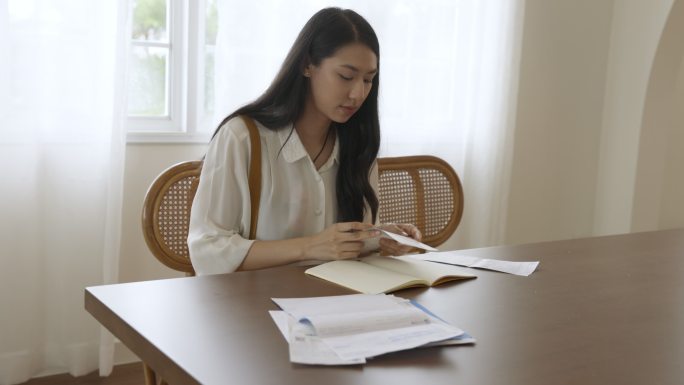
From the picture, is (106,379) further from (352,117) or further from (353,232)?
(353,232)

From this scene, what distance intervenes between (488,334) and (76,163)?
192cm

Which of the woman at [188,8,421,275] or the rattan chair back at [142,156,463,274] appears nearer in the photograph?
the woman at [188,8,421,275]

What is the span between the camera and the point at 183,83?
2.95 metres

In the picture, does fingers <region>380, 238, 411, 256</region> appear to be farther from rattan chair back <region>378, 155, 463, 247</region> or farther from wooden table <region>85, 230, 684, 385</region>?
rattan chair back <region>378, 155, 463, 247</region>

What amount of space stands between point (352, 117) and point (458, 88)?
159cm

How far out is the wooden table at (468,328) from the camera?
38.9 inches

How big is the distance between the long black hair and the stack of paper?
0.74m

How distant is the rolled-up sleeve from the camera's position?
171cm

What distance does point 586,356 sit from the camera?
1088 millimetres

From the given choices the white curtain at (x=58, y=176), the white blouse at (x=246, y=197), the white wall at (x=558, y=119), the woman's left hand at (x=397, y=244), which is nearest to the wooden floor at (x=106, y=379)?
the white curtain at (x=58, y=176)

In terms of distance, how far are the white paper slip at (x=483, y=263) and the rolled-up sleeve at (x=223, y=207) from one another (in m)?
0.40

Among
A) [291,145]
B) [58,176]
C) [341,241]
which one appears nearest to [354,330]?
[341,241]

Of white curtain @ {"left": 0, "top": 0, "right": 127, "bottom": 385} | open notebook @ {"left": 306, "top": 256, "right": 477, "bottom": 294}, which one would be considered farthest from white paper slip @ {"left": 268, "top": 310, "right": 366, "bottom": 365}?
white curtain @ {"left": 0, "top": 0, "right": 127, "bottom": 385}

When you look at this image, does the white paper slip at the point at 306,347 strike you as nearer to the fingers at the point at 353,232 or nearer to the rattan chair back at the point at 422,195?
the fingers at the point at 353,232
